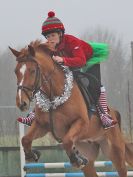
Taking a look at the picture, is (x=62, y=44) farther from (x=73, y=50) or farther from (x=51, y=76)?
(x=51, y=76)

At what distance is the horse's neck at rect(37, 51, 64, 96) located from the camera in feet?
17.7

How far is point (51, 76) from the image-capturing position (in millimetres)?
5516

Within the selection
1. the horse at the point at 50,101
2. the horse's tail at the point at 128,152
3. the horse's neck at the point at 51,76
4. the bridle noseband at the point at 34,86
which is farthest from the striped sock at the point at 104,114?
the bridle noseband at the point at 34,86

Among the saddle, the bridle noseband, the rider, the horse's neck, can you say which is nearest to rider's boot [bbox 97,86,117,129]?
the saddle

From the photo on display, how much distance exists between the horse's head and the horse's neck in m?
0.13

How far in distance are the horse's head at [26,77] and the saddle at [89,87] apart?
831 mm

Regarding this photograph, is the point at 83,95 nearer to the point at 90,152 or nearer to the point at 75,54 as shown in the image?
the point at 75,54

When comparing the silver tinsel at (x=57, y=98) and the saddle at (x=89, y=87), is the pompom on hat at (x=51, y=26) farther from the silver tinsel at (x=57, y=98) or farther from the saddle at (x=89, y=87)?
the saddle at (x=89, y=87)

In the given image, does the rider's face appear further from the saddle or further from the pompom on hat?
the saddle

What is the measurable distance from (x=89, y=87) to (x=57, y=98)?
678 mm

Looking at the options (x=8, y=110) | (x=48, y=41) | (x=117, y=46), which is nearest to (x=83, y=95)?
(x=48, y=41)

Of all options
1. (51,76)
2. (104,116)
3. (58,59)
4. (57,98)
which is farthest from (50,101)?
(104,116)

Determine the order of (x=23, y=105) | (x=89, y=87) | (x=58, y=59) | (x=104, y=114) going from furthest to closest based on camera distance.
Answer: (x=104, y=114) → (x=89, y=87) → (x=58, y=59) → (x=23, y=105)

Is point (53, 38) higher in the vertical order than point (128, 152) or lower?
higher
